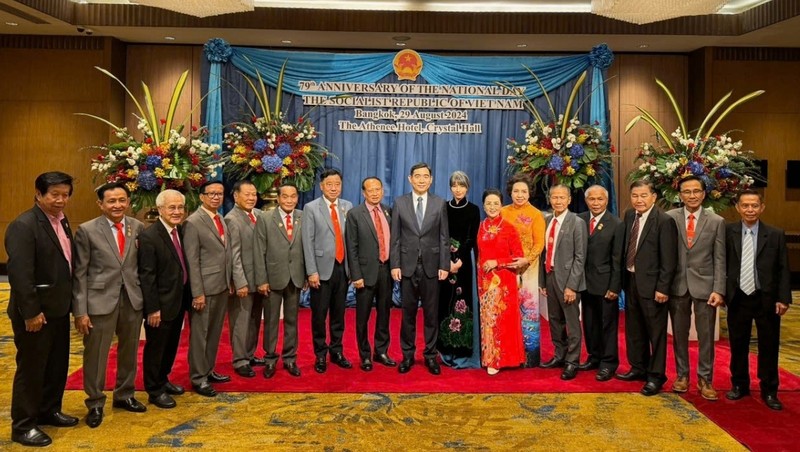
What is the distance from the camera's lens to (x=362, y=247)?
201 inches

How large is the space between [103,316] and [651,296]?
3464mm

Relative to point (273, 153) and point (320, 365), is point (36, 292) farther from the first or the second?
point (273, 153)

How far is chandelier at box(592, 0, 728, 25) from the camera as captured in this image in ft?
17.4

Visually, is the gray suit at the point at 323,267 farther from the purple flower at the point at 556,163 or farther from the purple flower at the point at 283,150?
the purple flower at the point at 556,163

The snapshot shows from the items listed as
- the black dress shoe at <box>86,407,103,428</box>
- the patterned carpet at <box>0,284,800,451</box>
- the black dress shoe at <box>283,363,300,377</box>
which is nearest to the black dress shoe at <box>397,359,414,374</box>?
the patterned carpet at <box>0,284,800,451</box>

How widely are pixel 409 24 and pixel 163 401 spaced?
5431 mm

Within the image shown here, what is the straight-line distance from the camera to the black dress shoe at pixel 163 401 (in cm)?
416

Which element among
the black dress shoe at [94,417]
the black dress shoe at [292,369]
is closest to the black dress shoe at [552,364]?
the black dress shoe at [292,369]

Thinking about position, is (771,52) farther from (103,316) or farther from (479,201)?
(103,316)

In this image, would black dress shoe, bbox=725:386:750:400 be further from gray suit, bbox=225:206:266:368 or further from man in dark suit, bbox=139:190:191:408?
man in dark suit, bbox=139:190:191:408

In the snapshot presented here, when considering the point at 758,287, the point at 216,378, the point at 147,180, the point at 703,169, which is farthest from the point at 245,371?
the point at 703,169

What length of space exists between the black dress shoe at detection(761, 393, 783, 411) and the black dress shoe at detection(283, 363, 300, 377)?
3.13 m

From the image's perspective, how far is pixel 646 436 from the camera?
372 cm

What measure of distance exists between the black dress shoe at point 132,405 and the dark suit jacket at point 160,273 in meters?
0.52
